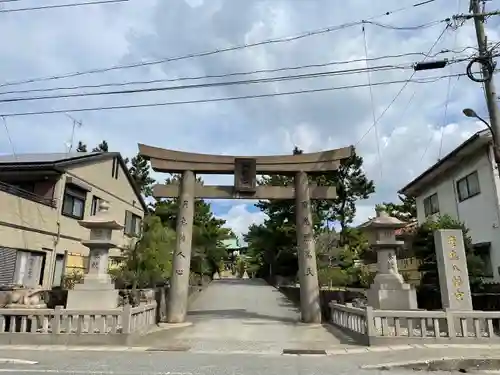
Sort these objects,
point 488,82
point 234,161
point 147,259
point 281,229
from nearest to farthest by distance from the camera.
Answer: point 488,82, point 234,161, point 147,259, point 281,229

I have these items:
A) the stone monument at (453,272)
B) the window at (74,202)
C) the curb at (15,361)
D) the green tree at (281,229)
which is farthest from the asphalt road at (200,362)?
the green tree at (281,229)

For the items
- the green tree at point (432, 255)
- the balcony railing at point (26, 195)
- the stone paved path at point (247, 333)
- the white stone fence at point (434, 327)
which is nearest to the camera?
the white stone fence at point (434, 327)

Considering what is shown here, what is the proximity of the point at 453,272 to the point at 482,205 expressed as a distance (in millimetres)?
7731

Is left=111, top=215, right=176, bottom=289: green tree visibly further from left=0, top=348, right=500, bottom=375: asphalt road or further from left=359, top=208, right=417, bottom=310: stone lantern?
left=0, top=348, right=500, bottom=375: asphalt road

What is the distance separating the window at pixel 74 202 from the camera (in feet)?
65.3

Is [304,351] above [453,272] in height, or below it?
below

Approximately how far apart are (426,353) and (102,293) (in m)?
8.82

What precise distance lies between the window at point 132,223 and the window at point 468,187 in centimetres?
1919

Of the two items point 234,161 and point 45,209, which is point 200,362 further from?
point 45,209

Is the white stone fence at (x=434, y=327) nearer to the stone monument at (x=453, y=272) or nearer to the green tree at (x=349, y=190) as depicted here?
the stone monument at (x=453, y=272)

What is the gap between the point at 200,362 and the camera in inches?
307

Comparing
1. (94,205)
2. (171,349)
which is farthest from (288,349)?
(94,205)

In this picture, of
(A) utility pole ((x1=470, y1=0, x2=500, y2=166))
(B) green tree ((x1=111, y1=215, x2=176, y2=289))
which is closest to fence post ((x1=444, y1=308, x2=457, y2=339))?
(A) utility pole ((x1=470, y1=0, x2=500, y2=166))

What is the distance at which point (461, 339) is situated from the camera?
9.50 meters
